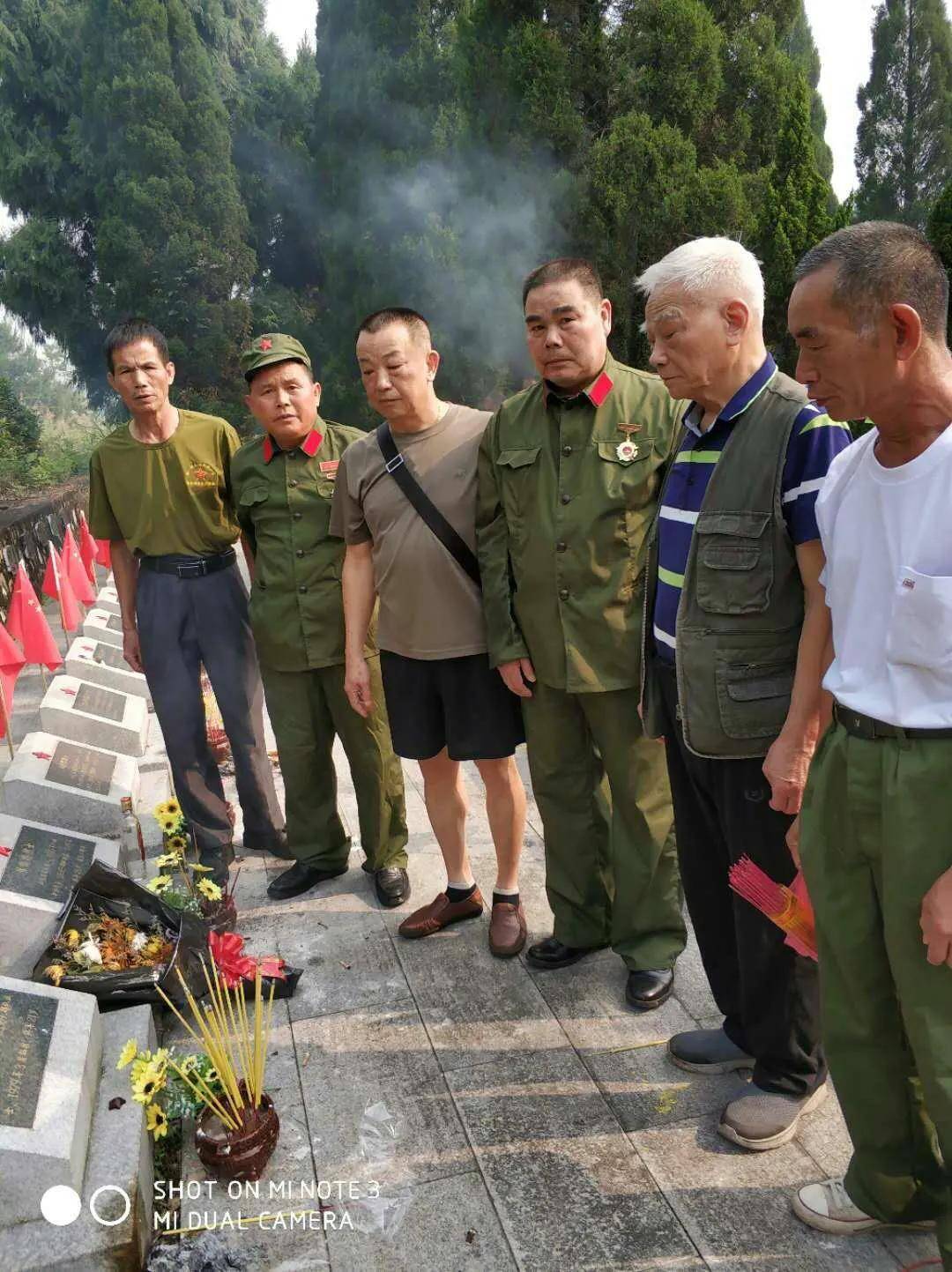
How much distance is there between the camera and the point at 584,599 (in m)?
2.67

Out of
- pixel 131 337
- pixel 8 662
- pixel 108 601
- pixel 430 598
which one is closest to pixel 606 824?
pixel 430 598

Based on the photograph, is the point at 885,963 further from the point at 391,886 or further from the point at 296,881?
the point at 296,881

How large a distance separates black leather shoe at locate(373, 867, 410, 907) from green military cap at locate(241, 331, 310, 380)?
6.16 feet

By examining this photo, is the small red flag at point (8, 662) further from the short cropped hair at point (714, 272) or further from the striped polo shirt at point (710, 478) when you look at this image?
the short cropped hair at point (714, 272)

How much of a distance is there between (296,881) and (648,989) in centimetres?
150

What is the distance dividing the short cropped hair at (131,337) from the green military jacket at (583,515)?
1.60 meters

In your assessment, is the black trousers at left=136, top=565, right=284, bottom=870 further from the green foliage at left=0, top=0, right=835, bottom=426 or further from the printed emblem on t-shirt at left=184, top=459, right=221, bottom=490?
the green foliage at left=0, top=0, right=835, bottom=426

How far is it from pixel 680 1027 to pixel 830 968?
100 cm

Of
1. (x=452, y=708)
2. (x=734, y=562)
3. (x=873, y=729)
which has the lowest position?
(x=452, y=708)

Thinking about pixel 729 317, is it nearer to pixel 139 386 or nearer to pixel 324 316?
pixel 139 386

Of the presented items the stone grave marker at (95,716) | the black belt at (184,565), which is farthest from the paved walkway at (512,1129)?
the stone grave marker at (95,716)

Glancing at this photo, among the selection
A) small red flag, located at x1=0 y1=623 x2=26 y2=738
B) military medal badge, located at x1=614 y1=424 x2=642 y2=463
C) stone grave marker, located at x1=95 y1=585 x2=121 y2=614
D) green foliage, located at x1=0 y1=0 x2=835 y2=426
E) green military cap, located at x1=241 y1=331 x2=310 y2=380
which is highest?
green foliage, located at x1=0 y1=0 x2=835 y2=426

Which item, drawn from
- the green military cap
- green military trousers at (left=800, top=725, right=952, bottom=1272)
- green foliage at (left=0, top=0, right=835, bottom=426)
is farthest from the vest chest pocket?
green foliage at (left=0, top=0, right=835, bottom=426)

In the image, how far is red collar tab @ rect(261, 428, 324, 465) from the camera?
3.53m
